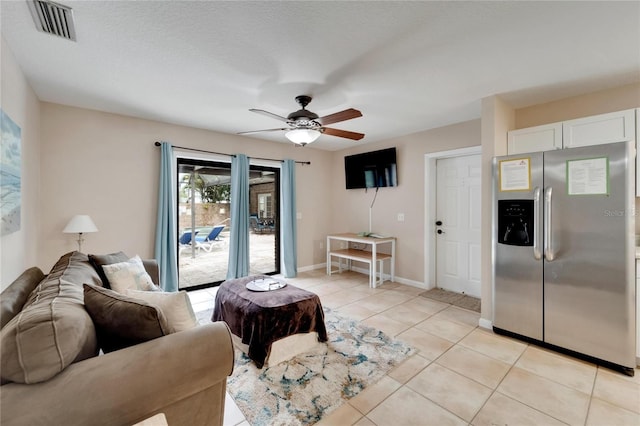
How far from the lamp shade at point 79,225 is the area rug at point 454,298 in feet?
14.4

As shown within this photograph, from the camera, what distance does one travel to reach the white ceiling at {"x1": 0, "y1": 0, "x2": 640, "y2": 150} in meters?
1.68

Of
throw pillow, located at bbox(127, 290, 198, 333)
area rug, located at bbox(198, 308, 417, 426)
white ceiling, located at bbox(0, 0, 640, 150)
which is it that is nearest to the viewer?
throw pillow, located at bbox(127, 290, 198, 333)

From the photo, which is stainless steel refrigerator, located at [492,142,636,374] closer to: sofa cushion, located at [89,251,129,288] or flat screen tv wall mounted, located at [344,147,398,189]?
flat screen tv wall mounted, located at [344,147,398,189]

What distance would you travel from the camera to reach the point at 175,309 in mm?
1561

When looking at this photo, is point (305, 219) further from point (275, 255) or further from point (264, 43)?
point (264, 43)

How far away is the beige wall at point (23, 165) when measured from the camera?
77.1 inches

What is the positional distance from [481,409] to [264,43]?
2979 mm

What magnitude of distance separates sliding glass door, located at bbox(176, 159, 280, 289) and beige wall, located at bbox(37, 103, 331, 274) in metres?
0.46

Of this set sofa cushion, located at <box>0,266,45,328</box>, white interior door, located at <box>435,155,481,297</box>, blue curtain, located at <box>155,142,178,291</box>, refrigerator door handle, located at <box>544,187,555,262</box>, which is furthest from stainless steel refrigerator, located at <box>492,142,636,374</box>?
blue curtain, located at <box>155,142,178,291</box>

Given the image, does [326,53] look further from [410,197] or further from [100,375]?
[410,197]

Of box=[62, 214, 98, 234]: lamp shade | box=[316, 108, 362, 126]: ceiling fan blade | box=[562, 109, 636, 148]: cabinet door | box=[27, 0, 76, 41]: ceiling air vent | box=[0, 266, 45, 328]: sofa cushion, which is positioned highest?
box=[27, 0, 76, 41]: ceiling air vent

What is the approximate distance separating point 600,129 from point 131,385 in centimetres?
394

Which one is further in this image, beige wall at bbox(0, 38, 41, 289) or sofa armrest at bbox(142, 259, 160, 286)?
sofa armrest at bbox(142, 259, 160, 286)

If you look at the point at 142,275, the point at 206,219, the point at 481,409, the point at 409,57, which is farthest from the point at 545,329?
the point at 206,219
